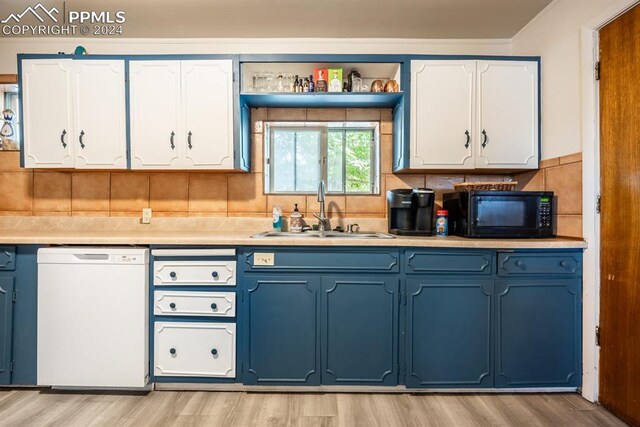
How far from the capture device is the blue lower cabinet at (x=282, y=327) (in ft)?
6.58

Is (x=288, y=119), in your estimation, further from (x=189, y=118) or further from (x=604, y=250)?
(x=604, y=250)

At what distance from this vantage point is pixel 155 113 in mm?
2334

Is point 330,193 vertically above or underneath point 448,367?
above

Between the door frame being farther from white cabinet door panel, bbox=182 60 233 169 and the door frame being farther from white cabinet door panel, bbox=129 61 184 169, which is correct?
white cabinet door panel, bbox=129 61 184 169

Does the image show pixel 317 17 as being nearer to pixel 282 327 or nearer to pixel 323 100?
pixel 323 100

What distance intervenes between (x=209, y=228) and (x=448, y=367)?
1.91 m

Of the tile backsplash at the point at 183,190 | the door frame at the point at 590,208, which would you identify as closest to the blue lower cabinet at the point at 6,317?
the tile backsplash at the point at 183,190

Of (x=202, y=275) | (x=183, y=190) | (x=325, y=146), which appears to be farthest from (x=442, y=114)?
(x=183, y=190)

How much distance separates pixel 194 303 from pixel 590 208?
2.38 m

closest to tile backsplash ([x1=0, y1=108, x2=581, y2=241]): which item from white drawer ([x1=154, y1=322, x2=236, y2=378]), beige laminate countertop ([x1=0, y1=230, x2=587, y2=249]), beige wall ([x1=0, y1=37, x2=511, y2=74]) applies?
beige wall ([x1=0, y1=37, x2=511, y2=74])

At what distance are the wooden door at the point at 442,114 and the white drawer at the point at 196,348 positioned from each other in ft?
5.44

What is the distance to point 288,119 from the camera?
2.68m

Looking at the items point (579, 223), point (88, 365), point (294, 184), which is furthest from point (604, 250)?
point (88, 365)

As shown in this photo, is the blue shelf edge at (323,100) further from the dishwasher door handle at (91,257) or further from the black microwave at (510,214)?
the dishwasher door handle at (91,257)
